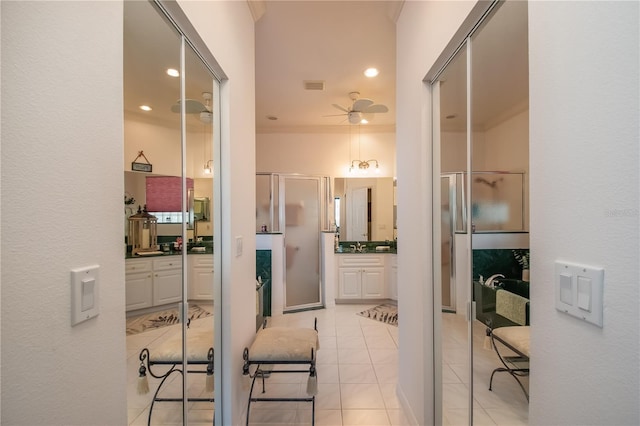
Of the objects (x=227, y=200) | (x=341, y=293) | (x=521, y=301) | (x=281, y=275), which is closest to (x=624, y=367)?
(x=521, y=301)

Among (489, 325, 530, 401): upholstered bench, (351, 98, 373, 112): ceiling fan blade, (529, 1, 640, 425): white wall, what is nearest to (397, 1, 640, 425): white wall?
(529, 1, 640, 425): white wall

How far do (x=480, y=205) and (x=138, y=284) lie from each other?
137cm

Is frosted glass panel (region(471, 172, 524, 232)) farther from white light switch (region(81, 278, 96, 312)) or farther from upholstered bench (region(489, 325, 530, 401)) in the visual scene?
white light switch (region(81, 278, 96, 312))

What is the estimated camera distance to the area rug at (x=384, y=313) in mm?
3875

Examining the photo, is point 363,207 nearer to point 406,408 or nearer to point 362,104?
point 362,104

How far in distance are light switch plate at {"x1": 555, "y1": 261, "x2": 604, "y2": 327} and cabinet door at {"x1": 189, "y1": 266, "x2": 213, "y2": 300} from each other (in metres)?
1.39

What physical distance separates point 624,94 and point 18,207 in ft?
3.98

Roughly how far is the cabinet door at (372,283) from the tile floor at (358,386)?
724 millimetres

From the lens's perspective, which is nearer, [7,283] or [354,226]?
[7,283]

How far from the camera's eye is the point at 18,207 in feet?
1.75

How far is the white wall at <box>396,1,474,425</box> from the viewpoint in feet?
5.35

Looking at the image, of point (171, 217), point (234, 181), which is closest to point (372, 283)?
point (234, 181)

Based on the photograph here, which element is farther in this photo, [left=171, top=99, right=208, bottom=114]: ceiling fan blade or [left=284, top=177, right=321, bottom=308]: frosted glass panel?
[left=284, top=177, right=321, bottom=308]: frosted glass panel

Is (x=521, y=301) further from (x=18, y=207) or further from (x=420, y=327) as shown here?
(x=18, y=207)
